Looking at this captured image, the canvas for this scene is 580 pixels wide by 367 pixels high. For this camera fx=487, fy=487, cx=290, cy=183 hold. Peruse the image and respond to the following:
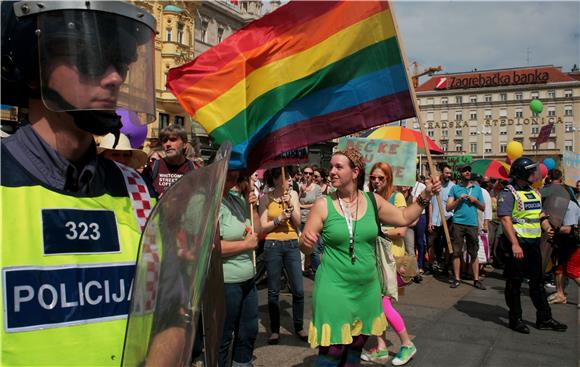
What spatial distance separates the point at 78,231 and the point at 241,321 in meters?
2.83

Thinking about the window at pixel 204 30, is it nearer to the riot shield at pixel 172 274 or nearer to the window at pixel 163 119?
the window at pixel 163 119

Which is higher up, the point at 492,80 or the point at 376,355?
the point at 492,80

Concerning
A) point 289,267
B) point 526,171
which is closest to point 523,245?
point 526,171

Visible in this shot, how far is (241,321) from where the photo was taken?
158 inches

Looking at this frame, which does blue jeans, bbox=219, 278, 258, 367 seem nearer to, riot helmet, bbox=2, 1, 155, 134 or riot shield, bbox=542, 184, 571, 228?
riot helmet, bbox=2, 1, 155, 134

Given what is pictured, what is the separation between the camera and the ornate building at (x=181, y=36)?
1425 inches

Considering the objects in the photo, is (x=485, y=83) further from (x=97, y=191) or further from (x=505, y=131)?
(x=97, y=191)

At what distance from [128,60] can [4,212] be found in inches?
23.6

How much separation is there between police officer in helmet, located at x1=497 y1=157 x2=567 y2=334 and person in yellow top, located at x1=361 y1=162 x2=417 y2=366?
4.40 ft

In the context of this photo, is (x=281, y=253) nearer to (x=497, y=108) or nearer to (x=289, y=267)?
(x=289, y=267)

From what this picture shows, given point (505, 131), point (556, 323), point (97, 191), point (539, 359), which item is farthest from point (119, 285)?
point (505, 131)

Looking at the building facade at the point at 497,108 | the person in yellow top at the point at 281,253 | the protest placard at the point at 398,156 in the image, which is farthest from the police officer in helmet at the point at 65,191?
the building facade at the point at 497,108

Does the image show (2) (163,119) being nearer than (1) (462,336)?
No

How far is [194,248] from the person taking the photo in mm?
1217
